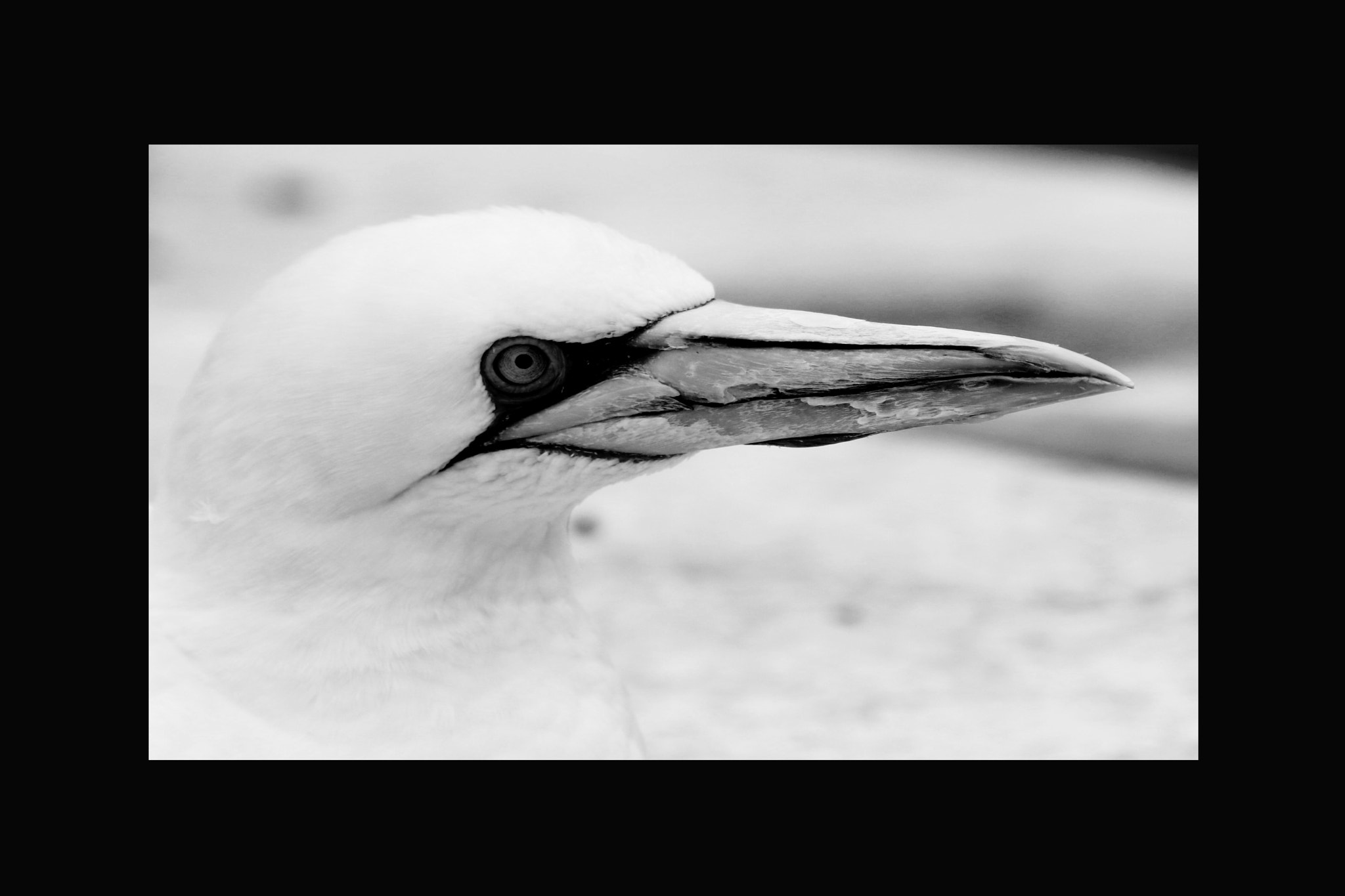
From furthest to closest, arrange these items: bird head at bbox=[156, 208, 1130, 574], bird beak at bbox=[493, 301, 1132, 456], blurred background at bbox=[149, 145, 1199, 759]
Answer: blurred background at bbox=[149, 145, 1199, 759] < bird beak at bbox=[493, 301, 1132, 456] < bird head at bbox=[156, 208, 1130, 574]

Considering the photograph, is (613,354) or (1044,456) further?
(1044,456)

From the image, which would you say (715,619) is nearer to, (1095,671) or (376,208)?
(1095,671)

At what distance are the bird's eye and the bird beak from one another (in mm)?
57

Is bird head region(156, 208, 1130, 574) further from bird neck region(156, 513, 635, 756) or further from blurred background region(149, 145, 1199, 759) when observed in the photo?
blurred background region(149, 145, 1199, 759)

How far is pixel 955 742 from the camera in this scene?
14.6 feet

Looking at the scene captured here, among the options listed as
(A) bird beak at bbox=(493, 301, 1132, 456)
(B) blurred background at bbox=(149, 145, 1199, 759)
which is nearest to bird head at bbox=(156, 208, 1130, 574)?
(A) bird beak at bbox=(493, 301, 1132, 456)

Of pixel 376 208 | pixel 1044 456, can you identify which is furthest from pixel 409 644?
pixel 376 208

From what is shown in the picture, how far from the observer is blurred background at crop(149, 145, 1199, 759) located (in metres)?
4.73

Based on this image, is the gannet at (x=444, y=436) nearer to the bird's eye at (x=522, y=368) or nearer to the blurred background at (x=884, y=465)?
the bird's eye at (x=522, y=368)

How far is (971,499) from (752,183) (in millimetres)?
1850

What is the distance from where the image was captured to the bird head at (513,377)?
252cm

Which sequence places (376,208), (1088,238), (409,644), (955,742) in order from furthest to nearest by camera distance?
(376,208), (1088,238), (955,742), (409,644)

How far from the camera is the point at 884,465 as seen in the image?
6109 millimetres
